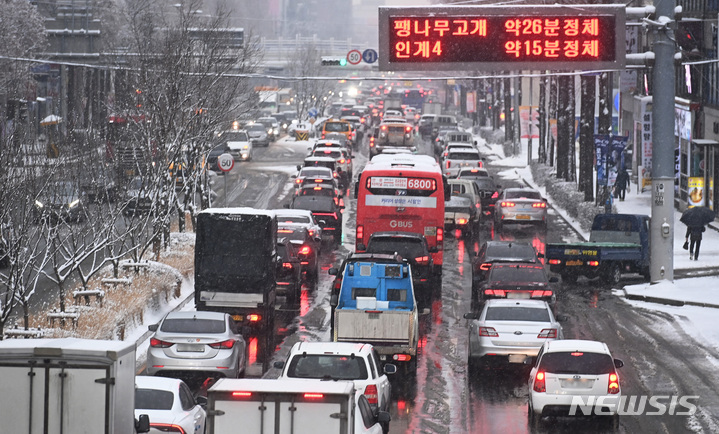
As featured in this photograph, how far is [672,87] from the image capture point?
1262 inches

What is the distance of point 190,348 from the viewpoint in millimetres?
20875

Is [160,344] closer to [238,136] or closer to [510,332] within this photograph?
[510,332]

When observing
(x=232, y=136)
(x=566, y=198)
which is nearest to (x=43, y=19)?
(x=232, y=136)

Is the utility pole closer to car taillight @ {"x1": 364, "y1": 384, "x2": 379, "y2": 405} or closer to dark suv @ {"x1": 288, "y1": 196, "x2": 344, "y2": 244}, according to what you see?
dark suv @ {"x1": 288, "y1": 196, "x2": 344, "y2": 244}

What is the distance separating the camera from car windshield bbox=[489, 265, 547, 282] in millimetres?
27672

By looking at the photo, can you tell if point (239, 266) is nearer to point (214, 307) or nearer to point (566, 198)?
point (214, 307)

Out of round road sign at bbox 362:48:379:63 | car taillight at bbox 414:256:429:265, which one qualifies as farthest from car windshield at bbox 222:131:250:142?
car taillight at bbox 414:256:429:265

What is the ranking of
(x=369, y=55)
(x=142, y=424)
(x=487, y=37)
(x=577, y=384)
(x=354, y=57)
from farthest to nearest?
1. (x=369, y=55)
2. (x=354, y=57)
3. (x=487, y=37)
4. (x=577, y=384)
5. (x=142, y=424)

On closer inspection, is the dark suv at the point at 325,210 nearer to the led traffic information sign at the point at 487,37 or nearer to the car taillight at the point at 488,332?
the led traffic information sign at the point at 487,37

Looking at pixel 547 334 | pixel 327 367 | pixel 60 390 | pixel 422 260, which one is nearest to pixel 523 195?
pixel 422 260

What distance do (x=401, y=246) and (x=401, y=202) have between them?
17.8 feet

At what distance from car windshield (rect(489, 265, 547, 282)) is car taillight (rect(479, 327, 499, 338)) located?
538 cm

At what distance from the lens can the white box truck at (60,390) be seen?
1265 cm

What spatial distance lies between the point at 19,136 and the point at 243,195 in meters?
29.6
